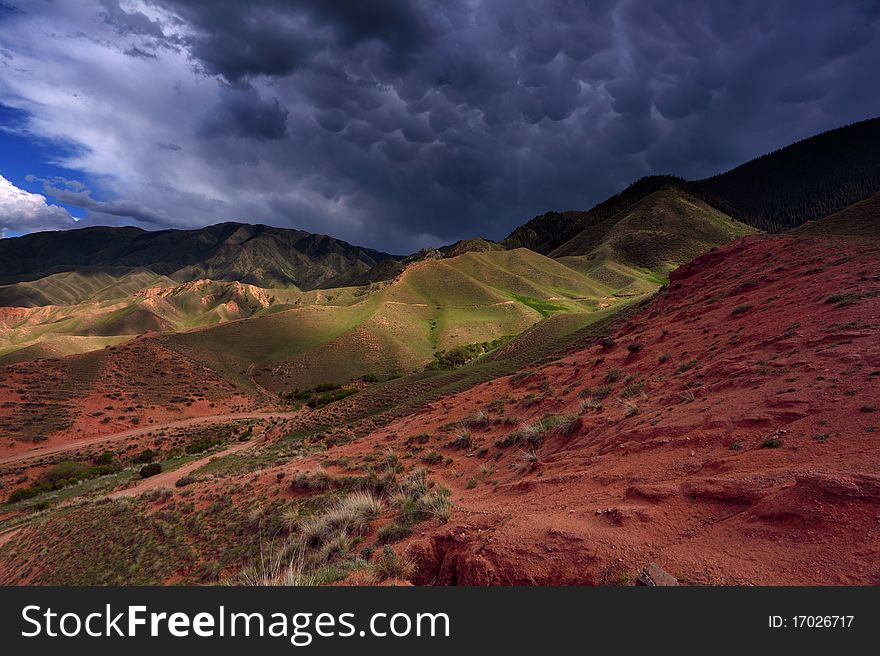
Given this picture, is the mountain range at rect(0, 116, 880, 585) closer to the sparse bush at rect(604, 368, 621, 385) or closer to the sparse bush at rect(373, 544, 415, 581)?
the sparse bush at rect(373, 544, 415, 581)

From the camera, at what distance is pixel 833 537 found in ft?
15.2

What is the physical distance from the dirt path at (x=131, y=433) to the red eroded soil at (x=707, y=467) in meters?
39.3

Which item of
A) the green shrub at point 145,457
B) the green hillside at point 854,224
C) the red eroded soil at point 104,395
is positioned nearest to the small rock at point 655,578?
the green hillside at point 854,224

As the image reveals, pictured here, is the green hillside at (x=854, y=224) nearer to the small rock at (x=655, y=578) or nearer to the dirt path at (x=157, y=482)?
the small rock at (x=655, y=578)

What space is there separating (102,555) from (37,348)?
11874cm

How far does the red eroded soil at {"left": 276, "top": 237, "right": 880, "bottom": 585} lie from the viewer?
490cm

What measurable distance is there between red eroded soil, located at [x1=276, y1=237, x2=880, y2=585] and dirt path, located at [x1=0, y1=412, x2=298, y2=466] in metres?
39.3

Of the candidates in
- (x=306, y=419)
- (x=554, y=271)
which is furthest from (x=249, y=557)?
(x=554, y=271)

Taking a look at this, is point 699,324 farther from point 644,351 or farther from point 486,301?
point 486,301

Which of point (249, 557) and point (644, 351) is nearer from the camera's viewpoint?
point (249, 557)

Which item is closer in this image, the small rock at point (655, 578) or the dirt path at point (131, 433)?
the small rock at point (655, 578)

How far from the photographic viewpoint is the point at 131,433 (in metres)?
48.0

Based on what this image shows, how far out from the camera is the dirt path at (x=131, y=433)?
1586 inches

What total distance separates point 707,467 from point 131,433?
60.2 metres
